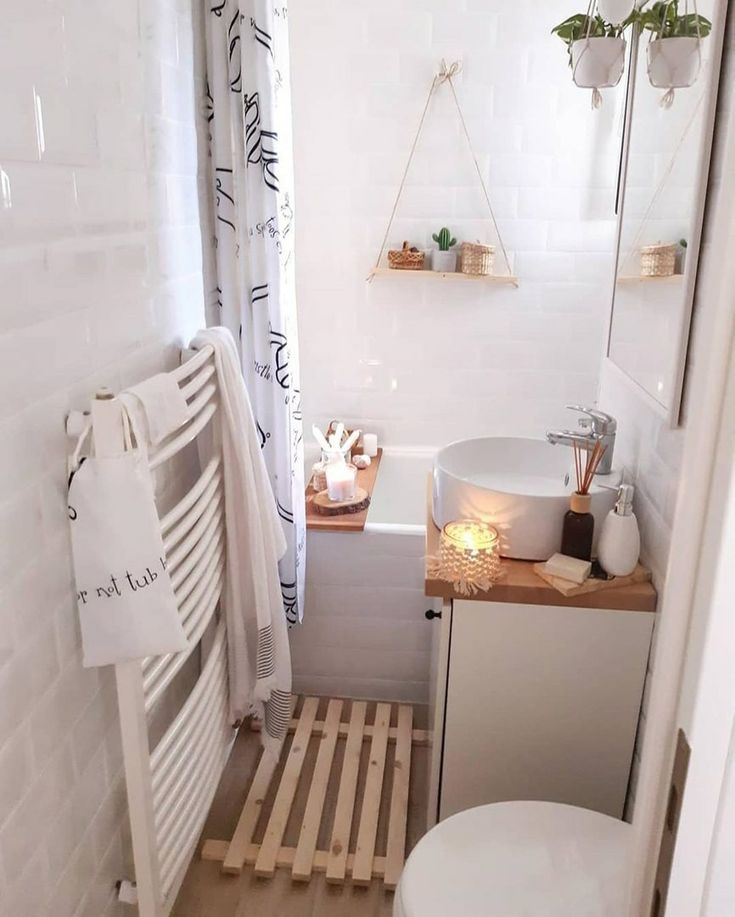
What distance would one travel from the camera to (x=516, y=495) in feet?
5.57

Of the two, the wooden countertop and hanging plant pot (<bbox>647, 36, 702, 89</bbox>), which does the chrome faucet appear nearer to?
the wooden countertop

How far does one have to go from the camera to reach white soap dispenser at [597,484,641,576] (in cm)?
161

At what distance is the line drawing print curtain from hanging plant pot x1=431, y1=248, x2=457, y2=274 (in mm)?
1009

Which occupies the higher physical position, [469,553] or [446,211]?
[446,211]

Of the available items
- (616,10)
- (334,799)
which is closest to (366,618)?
(334,799)

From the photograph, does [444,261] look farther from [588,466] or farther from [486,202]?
[588,466]

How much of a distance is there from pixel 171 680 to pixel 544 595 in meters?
0.78

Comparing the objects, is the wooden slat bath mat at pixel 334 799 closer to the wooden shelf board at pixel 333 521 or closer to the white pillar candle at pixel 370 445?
the wooden shelf board at pixel 333 521

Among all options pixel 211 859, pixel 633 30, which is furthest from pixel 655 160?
pixel 211 859

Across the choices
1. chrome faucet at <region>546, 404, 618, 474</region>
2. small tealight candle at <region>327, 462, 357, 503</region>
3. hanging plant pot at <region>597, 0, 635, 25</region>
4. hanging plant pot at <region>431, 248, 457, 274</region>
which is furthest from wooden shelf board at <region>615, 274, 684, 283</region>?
hanging plant pot at <region>431, 248, 457, 274</region>

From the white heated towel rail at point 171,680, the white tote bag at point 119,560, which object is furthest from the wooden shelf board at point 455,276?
the white tote bag at point 119,560

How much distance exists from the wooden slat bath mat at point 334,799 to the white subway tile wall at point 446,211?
1.30 meters

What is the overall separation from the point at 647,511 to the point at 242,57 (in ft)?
4.44

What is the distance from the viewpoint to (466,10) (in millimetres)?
2820
